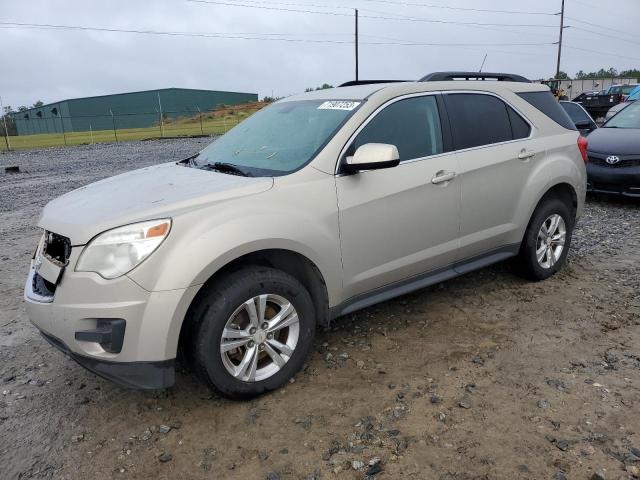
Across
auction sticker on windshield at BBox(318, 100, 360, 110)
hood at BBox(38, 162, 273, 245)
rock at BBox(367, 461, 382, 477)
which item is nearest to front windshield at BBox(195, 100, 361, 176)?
auction sticker on windshield at BBox(318, 100, 360, 110)

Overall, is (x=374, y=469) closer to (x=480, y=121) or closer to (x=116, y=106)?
(x=480, y=121)

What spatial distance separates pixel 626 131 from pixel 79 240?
850 cm

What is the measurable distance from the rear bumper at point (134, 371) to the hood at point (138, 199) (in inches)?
24.6

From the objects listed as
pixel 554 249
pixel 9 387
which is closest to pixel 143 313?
pixel 9 387

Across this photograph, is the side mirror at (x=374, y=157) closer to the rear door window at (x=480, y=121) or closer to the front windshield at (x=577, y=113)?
the rear door window at (x=480, y=121)

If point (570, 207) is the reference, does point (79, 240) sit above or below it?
above

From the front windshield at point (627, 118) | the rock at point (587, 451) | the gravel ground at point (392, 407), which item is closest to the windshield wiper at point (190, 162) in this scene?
the gravel ground at point (392, 407)

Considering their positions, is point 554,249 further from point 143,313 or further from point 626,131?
point 626,131

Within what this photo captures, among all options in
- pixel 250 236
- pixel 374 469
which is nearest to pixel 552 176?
pixel 250 236

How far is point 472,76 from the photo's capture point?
446cm

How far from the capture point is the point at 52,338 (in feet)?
9.34

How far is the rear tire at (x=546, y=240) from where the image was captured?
15.0 feet

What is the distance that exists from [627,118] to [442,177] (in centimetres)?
700

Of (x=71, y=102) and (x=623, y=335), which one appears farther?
(x=71, y=102)
